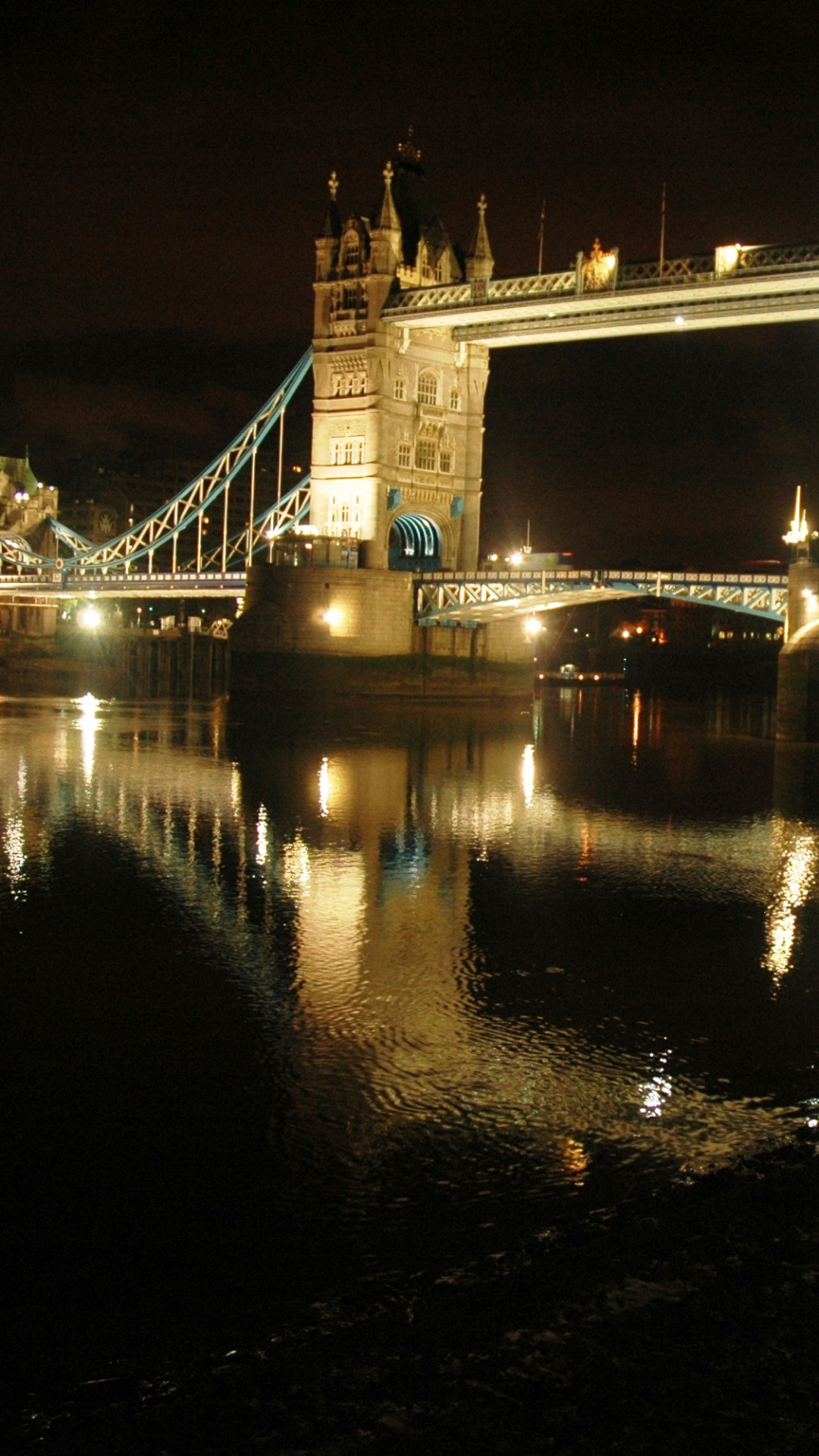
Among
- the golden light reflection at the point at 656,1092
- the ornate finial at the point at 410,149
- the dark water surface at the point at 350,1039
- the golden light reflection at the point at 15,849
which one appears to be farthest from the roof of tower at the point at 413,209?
the golden light reflection at the point at 656,1092

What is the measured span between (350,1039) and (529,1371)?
473 cm

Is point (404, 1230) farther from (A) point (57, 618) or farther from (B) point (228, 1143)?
(A) point (57, 618)

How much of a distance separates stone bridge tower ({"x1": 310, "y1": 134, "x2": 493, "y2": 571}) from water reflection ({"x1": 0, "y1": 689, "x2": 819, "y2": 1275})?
699 inches

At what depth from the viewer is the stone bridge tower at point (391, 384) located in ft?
144

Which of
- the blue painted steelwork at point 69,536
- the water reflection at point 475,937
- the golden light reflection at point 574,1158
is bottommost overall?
the golden light reflection at point 574,1158

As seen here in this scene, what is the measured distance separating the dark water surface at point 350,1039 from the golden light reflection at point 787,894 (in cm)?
7

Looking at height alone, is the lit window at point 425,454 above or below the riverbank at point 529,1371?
above

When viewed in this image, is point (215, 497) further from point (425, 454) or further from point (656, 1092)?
point (656, 1092)

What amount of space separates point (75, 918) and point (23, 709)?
31524 mm

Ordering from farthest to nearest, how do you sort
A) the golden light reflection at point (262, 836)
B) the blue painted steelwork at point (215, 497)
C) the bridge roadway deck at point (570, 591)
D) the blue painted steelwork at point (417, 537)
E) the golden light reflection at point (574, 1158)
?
the blue painted steelwork at point (215, 497) → the blue painted steelwork at point (417, 537) → the bridge roadway deck at point (570, 591) → the golden light reflection at point (262, 836) → the golden light reflection at point (574, 1158)

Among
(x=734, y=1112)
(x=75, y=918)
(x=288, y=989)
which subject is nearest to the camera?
(x=734, y=1112)

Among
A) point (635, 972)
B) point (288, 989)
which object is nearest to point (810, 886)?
point (635, 972)

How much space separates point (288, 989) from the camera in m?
10.9

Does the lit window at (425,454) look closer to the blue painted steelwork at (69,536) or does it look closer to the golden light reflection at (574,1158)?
the blue painted steelwork at (69,536)
